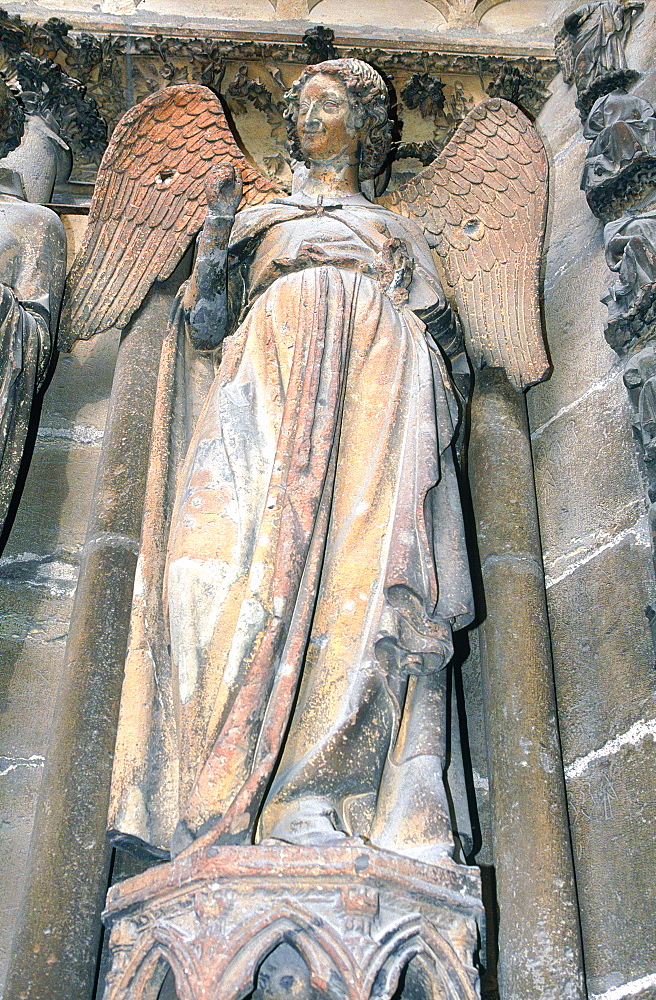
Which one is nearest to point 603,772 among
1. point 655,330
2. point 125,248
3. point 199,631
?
point 199,631

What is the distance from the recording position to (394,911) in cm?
253

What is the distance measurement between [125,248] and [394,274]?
4.11 feet

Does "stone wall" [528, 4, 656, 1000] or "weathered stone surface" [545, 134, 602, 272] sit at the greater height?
"weathered stone surface" [545, 134, 602, 272]

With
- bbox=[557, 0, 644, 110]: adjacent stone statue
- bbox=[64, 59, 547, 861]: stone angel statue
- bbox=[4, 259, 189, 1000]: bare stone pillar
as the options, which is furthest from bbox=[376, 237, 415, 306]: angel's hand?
bbox=[557, 0, 644, 110]: adjacent stone statue

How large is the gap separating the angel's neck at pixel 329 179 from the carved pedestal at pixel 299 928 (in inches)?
106

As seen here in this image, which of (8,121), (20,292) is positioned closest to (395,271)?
(20,292)

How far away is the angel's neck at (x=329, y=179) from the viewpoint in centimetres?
450

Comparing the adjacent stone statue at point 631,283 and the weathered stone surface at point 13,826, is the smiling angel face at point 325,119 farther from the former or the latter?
the weathered stone surface at point 13,826

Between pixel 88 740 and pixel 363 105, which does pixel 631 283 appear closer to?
pixel 363 105

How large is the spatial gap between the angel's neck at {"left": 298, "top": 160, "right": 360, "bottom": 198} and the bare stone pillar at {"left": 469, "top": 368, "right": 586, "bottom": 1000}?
856 millimetres

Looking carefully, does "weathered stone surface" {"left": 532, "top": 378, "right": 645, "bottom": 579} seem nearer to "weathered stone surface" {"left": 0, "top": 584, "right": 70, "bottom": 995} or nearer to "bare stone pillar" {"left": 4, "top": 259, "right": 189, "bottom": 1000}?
"bare stone pillar" {"left": 4, "top": 259, "right": 189, "bottom": 1000}

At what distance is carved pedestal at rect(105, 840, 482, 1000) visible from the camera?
2.46 metres

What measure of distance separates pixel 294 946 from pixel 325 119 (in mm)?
3027

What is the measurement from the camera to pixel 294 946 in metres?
2.50
